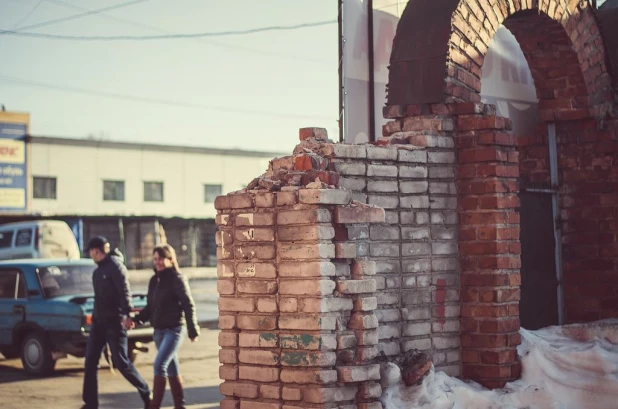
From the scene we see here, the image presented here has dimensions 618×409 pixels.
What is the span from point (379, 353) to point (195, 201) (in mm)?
42042

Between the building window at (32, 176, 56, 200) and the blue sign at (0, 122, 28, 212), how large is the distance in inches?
16.8

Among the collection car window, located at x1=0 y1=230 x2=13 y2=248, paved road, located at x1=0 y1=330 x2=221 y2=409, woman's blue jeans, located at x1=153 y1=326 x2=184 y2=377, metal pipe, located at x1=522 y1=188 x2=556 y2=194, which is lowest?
paved road, located at x1=0 y1=330 x2=221 y2=409

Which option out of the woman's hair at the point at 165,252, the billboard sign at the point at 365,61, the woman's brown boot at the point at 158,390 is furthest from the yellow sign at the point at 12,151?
the billboard sign at the point at 365,61

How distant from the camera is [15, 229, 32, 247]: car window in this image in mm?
29578

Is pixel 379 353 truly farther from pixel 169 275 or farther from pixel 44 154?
pixel 44 154

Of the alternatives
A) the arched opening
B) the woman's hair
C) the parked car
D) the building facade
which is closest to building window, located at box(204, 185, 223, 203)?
the building facade

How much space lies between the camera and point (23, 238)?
29.9 m

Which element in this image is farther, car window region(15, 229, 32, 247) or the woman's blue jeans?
car window region(15, 229, 32, 247)

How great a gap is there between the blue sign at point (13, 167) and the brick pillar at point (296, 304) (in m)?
38.8

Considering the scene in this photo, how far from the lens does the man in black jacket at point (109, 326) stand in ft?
29.2

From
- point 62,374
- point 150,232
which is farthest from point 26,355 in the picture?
point 150,232

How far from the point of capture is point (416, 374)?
568 centimetres

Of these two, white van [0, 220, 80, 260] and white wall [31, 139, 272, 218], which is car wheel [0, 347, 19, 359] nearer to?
white van [0, 220, 80, 260]

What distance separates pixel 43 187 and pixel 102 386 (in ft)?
110
